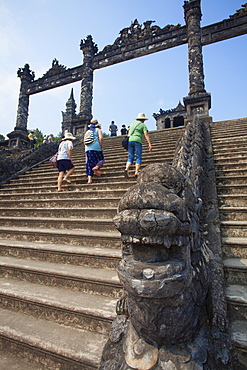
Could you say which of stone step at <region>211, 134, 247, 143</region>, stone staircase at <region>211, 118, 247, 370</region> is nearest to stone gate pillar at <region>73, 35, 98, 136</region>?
stone step at <region>211, 134, 247, 143</region>

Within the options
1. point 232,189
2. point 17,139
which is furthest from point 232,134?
point 17,139

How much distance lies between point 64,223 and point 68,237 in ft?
1.70

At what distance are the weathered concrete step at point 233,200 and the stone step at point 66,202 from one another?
167 centimetres

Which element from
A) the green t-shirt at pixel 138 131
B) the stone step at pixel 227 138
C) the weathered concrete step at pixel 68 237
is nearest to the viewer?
the weathered concrete step at pixel 68 237

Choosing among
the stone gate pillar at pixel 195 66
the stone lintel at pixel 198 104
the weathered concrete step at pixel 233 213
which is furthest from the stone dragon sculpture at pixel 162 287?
the stone lintel at pixel 198 104

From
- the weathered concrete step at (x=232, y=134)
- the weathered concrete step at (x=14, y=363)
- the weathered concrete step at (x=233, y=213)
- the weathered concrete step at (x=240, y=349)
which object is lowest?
the weathered concrete step at (x=14, y=363)

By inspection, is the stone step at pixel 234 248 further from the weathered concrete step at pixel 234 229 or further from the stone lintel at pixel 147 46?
the stone lintel at pixel 147 46

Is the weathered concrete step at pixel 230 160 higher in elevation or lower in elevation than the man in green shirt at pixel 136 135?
lower

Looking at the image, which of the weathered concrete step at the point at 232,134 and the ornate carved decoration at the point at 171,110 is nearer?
the weathered concrete step at the point at 232,134

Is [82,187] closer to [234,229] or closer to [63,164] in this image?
[63,164]

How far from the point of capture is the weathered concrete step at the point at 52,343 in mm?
1595

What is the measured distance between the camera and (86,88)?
15016 millimetres

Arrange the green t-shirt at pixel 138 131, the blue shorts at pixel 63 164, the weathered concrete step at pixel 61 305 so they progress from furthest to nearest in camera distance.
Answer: the blue shorts at pixel 63 164
the green t-shirt at pixel 138 131
the weathered concrete step at pixel 61 305

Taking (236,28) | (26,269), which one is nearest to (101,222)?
(26,269)
